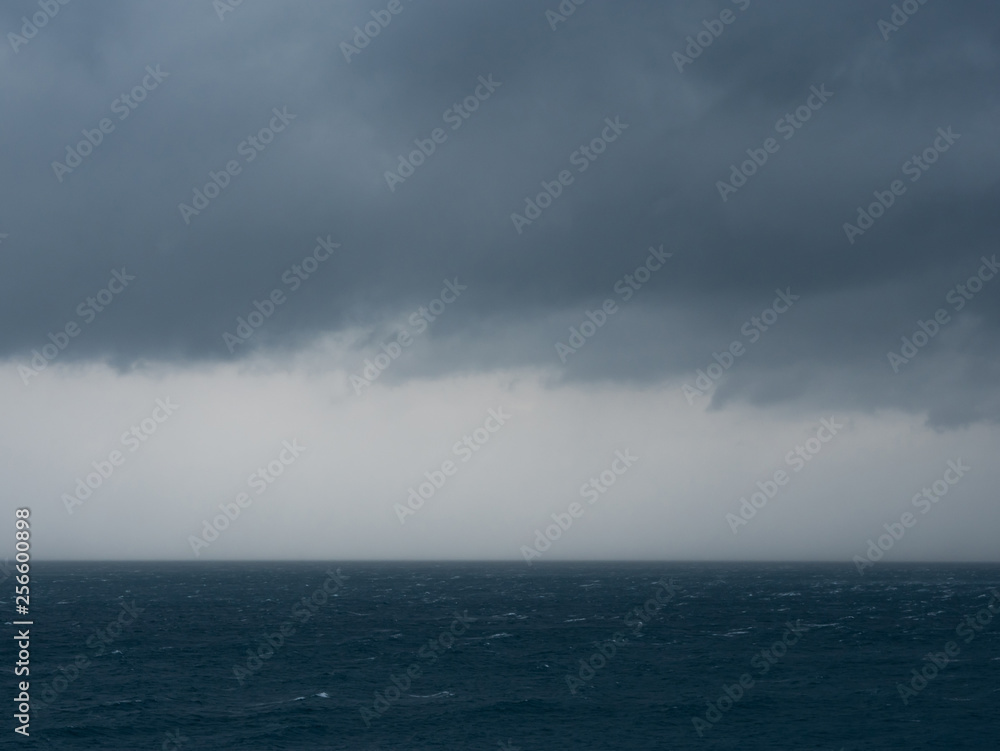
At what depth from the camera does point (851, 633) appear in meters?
125

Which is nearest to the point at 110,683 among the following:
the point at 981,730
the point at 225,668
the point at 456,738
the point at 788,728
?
the point at 225,668

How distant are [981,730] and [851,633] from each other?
5625 cm

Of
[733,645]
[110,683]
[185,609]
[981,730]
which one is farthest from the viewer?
[185,609]

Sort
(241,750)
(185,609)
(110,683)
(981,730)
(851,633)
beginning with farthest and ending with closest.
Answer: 1. (185,609)
2. (851,633)
3. (110,683)
4. (981,730)
5. (241,750)

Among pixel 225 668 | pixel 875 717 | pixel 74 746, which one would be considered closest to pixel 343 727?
pixel 74 746

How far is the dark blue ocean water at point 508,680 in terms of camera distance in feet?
233

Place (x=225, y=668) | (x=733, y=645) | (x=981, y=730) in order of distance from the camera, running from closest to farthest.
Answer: (x=981, y=730) → (x=225, y=668) → (x=733, y=645)

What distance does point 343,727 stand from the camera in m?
73.2

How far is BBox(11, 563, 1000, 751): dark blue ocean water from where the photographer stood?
7088cm

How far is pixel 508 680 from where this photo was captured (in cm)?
9219

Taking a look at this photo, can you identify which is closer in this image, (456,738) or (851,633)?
(456,738)

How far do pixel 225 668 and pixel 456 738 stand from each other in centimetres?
3994

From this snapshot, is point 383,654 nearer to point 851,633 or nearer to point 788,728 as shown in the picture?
point 788,728

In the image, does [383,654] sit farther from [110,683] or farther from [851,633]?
[851,633]
